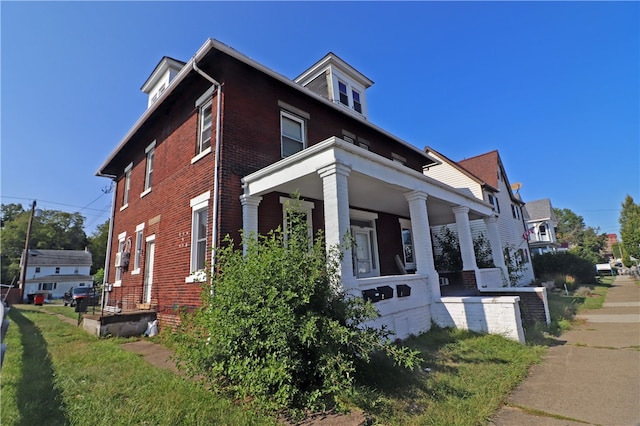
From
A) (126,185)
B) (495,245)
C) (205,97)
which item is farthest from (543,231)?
(126,185)

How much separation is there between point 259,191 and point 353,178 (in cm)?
221

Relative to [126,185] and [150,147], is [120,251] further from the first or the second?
[150,147]

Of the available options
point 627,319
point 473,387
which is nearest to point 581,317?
point 627,319

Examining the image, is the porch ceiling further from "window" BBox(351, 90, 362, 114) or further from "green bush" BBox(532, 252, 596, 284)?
"green bush" BBox(532, 252, 596, 284)

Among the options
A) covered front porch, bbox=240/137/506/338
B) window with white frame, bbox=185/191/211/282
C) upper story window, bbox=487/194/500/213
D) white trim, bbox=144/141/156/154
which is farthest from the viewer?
upper story window, bbox=487/194/500/213

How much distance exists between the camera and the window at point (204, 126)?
843 cm

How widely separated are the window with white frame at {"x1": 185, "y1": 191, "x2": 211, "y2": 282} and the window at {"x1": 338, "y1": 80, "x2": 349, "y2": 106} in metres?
7.98

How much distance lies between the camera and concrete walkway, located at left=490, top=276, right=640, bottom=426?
3.38m

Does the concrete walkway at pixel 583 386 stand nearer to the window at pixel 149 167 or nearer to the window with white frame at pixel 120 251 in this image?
the window at pixel 149 167

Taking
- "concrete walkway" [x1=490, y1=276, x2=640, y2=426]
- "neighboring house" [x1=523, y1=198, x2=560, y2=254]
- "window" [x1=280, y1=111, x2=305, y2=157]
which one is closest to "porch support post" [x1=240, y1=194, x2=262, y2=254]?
"window" [x1=280, y1=111, x2=305, y2=157]

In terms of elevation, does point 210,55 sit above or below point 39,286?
above

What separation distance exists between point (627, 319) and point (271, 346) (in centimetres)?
1144

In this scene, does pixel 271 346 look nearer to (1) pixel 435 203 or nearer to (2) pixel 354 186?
(2) pixel 354 186

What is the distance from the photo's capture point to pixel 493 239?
1176 cm
